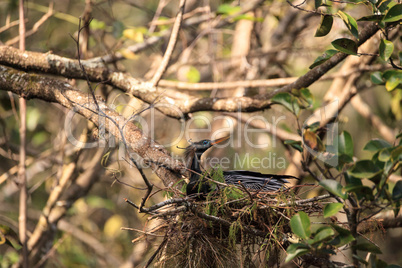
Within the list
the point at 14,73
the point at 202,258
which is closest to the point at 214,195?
the point at 202,258

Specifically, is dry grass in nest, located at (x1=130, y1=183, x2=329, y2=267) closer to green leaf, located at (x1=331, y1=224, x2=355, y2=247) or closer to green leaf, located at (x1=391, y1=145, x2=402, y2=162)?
green leaf, located at (x1=331, y1=224, x2=355, y2=247)

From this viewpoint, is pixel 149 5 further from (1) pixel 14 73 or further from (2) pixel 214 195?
(2) pixel 214 195

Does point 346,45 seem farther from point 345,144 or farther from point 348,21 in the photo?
point 345,144

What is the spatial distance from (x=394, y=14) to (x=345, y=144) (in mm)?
971

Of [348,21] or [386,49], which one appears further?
[386,49]

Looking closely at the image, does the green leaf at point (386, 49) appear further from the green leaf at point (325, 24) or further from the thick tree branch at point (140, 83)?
the thick tree branch at point (140, 83)

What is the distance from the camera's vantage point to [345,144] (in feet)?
7.23

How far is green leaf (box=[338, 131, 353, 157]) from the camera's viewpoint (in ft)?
7.19

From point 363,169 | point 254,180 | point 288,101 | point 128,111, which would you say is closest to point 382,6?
point 288,101

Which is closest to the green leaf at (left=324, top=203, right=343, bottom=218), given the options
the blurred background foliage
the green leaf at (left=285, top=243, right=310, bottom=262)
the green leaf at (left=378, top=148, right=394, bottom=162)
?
the green leaf at (left=285, top=243, right=310, bottom=262)

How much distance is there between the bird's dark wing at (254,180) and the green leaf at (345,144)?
1481 millimetres

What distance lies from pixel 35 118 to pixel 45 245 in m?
1.86

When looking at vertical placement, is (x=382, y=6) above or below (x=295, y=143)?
above

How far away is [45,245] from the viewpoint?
5.41m
